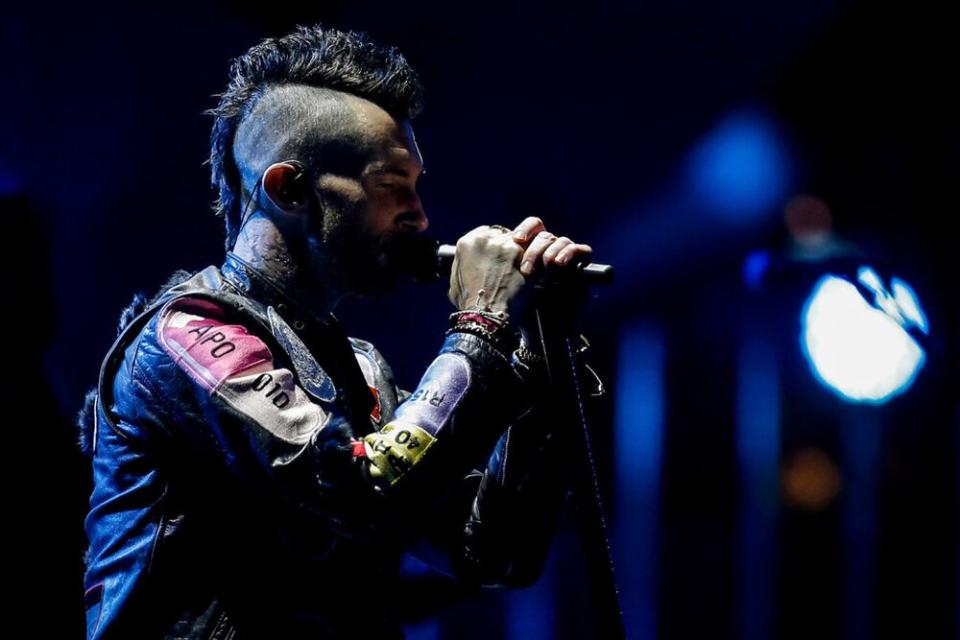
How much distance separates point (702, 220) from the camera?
12.5 ft

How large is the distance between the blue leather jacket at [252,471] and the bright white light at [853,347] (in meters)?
2.74

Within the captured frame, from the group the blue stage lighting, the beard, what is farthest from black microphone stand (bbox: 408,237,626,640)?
the blue stage lighting

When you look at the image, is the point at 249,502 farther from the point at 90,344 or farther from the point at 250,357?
the point at 90,344

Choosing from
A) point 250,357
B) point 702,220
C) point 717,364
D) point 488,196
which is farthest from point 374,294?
point 717,364

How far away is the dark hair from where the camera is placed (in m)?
1.85

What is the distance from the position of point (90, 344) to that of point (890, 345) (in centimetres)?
294

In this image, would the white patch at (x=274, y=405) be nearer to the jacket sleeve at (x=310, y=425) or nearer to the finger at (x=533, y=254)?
the jacket sleeve at (x=310, y=425)

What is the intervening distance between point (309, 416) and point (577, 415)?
1.26 ft

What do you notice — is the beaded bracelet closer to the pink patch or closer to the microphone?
the microphone

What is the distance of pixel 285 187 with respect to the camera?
173 centimetres

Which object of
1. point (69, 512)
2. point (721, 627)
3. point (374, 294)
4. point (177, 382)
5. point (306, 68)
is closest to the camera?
point (177, 382)

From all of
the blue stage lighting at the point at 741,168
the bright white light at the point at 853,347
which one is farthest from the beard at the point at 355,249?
the bright white light at the point at 853,347

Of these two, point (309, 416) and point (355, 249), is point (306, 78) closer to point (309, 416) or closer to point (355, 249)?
point (355, 249)

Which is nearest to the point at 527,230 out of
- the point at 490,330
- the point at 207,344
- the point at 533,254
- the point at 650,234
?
the point at 533,254
